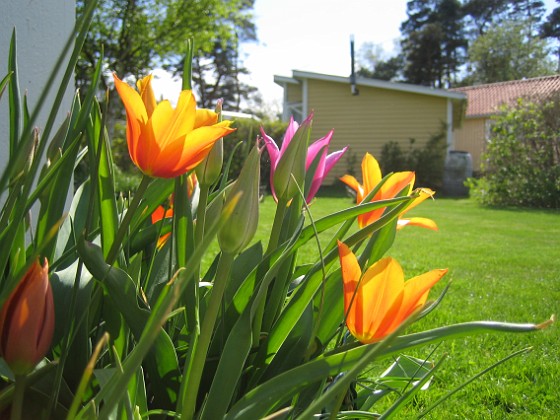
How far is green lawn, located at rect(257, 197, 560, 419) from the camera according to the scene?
212 cm

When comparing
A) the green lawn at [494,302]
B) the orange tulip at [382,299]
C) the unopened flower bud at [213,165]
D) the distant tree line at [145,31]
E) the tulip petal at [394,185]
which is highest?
the distant tree line at [145,31]

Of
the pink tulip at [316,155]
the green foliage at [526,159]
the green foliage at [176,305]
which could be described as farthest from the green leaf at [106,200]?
the green foliage at [526,159]

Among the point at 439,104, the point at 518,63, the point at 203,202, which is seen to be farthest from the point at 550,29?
the point at 203,202

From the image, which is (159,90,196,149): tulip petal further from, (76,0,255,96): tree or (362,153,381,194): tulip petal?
(76,0,255,96): tree

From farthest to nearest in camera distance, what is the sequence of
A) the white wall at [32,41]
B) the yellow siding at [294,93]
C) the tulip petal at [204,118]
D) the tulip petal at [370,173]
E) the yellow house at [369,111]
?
the yellow siding at [294,93] < the yellow house at [369,111] < the white wall at [32,41] < the tulip petal at [370,173] < the tulip petal at [204,118]

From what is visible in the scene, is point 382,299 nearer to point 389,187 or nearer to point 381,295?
point 381,295

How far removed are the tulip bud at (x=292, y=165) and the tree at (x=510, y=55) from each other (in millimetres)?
40547

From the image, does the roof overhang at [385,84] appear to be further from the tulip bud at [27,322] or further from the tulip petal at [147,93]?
the tulip bud at [27,322]

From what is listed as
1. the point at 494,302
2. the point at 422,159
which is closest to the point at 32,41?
the point at 494,302

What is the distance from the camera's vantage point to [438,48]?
4131cm

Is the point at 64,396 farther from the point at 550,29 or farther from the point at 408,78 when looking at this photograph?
the point at 550,29

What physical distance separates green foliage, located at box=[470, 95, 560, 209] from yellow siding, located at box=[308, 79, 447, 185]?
14.2 ft

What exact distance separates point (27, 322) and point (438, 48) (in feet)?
144

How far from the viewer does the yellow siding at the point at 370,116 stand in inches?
634
